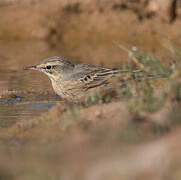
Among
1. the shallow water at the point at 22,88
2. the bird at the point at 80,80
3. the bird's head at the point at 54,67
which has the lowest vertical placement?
the shallow water at the point at 22,88

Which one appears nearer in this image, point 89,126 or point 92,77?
point 89,126

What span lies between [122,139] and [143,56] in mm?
2095

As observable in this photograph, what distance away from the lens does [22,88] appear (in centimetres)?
1046

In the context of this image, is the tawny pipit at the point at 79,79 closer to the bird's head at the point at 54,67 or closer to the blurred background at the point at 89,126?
the bird's head at the point at 54,67

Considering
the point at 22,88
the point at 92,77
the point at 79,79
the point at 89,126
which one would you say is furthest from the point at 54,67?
the point at 89,126

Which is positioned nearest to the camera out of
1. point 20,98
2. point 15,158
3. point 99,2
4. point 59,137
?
point 15,158

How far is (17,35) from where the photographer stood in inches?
722

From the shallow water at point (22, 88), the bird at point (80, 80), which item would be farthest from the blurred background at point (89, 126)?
the bird at point (80, 80)

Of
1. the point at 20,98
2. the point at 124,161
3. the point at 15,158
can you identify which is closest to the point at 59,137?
the point at 15,158

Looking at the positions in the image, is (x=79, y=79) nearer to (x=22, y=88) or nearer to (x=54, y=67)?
(x=54, y=67)

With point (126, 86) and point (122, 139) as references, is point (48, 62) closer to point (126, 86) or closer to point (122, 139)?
point (126, 86)

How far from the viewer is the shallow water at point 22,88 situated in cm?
838

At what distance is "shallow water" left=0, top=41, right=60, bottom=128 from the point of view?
27.5 feet

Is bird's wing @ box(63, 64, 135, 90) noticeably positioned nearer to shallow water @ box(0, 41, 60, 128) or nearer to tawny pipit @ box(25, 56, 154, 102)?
tawny pipit @ box(25, 56, 154, 102)
